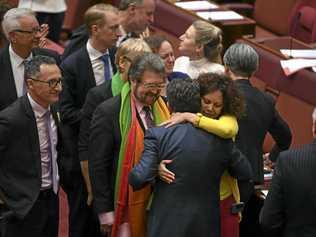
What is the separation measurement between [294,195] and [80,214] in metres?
1.34

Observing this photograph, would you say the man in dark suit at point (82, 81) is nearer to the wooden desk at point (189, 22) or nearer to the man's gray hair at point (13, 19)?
the man's gray hair at point (13, 19)

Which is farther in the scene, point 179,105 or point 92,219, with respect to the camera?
point 92,219

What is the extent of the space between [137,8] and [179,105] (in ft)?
5.24

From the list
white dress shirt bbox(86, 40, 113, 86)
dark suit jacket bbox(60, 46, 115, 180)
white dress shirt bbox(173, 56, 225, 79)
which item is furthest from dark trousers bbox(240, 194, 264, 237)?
white dress shirt bbox(86, 40, 113, 86)

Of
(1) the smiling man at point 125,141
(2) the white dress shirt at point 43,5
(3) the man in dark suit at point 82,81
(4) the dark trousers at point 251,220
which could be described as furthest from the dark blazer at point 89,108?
(2) the white dress shirt at point 43,5

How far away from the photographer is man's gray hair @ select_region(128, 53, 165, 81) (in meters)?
3.97

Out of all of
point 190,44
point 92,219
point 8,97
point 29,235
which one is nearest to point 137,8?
point 190,44

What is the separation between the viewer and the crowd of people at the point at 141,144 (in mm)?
3742

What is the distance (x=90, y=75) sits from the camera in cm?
479

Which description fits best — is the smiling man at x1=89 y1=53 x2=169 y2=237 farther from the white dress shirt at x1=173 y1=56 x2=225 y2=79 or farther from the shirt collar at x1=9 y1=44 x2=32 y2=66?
the shirt collar at x1=9 y1=44 x2=32 y2=66

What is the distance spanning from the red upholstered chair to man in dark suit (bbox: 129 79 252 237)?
11.3 ft

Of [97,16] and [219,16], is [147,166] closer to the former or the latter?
[97,16]

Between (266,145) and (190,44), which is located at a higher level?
(190,44)

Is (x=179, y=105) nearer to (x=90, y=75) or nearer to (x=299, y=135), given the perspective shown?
(x=90, y=75)
